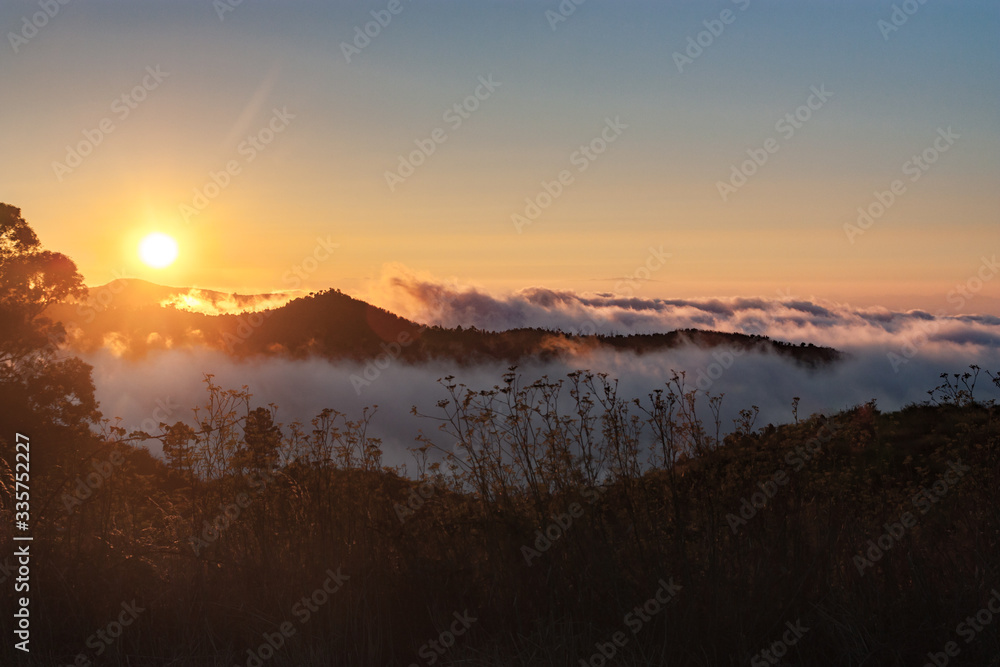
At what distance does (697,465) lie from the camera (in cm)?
539

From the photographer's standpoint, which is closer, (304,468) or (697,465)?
(697,465)

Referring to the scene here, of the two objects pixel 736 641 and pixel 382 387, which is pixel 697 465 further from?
pixel 382 387

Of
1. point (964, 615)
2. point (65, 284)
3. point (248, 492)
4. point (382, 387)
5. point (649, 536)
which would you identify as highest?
point (382, 387)

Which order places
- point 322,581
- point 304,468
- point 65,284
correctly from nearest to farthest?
1. point 322,581
2. point 304,468
3. point 65,284

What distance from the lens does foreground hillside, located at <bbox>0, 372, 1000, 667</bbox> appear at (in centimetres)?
461

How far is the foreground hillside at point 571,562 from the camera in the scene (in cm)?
461

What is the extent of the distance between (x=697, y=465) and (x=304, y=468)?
3304 mm

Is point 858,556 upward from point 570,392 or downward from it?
downward

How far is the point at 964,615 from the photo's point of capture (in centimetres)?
461

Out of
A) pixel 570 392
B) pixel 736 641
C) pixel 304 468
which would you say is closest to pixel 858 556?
pixel 736 641

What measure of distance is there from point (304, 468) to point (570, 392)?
8.36 feet

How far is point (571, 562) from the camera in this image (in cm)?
493

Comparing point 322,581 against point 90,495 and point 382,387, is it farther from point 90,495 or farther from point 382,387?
point 382,387

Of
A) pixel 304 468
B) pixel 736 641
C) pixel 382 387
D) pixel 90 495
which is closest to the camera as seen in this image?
pixel 736 641
